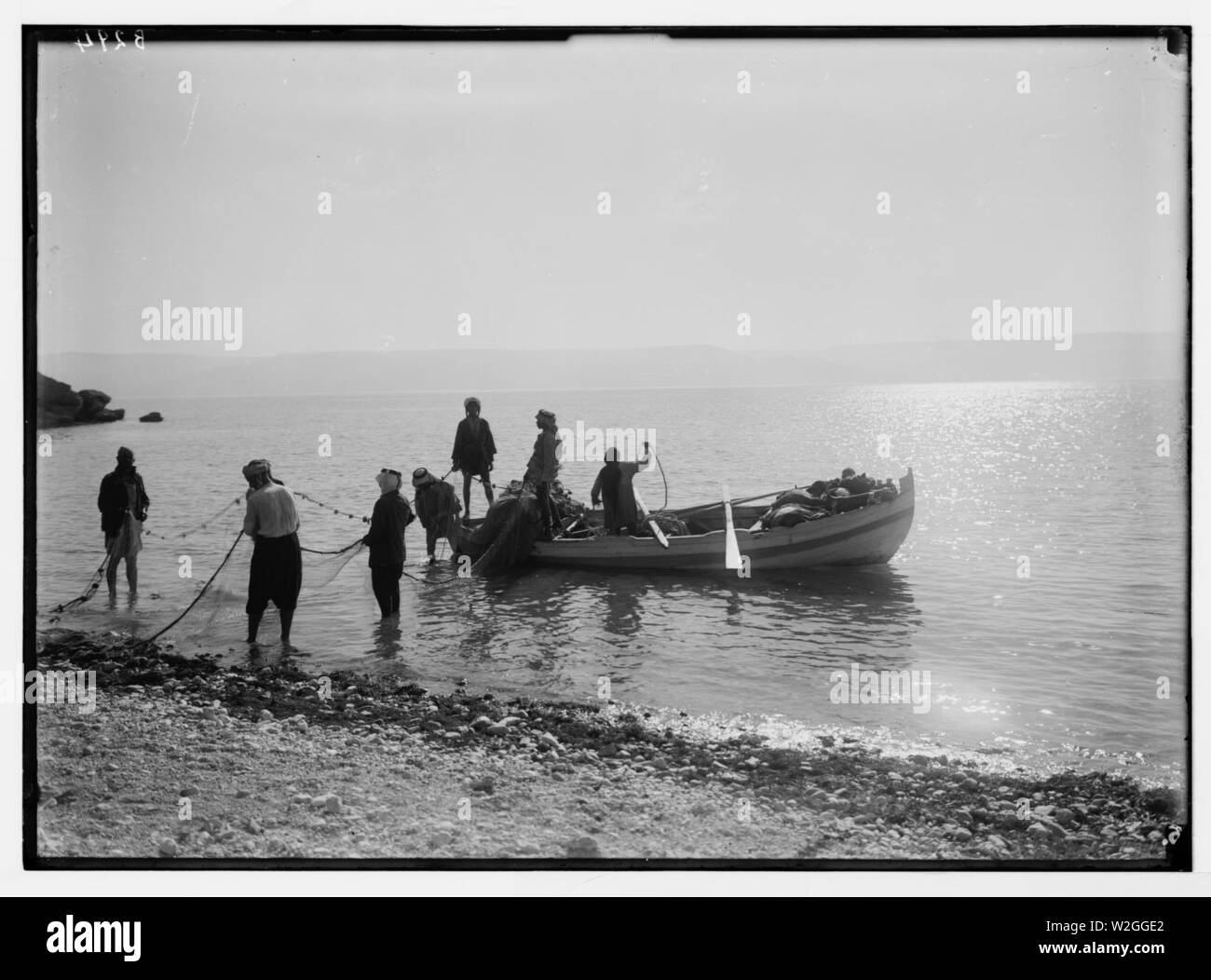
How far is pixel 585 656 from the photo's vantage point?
7.58 meters

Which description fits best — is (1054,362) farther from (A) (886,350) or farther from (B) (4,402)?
(B) (4,402)

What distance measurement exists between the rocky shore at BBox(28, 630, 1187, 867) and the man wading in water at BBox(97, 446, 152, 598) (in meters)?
1.66

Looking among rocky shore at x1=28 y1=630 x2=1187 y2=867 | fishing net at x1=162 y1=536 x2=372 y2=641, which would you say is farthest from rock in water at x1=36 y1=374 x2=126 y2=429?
rocky shore at x1=28 y1=630 x2=1187 y2=867

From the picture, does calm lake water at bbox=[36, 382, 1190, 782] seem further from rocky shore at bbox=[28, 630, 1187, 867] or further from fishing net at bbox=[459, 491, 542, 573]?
rocky shore at bbox=[28, 630, 1187, 867]

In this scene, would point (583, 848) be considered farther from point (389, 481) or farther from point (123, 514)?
point (123, 514)

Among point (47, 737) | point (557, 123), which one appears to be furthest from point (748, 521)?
point (47, 737)

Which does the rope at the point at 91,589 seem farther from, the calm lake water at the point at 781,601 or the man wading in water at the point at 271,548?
the man wading in water at the point at 271,548

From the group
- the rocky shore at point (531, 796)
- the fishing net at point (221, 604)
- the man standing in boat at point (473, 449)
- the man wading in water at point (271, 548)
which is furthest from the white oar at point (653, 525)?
the man wading in water at point (271, 548)

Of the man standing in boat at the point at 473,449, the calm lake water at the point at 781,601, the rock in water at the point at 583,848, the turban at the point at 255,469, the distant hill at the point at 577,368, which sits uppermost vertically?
the distant hill at the point at 577,368

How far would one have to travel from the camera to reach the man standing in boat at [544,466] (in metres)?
8.51

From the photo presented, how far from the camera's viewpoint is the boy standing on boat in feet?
29.5

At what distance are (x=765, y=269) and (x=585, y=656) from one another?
3.35 meters

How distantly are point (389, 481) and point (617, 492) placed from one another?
277cm

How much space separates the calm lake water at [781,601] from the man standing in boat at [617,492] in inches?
22.1
